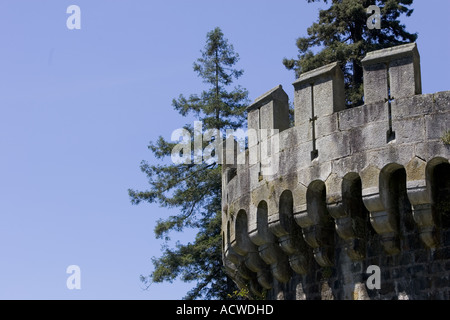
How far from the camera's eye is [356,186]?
14.0 metres

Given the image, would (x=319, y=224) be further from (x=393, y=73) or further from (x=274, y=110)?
(x=393, y=73)

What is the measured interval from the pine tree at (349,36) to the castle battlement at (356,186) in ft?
38.7

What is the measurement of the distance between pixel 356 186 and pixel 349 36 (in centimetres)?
1513

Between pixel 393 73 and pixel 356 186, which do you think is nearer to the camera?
pixel 393 73

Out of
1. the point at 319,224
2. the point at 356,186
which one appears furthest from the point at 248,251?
the point at 356,186

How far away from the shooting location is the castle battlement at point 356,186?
1342cm

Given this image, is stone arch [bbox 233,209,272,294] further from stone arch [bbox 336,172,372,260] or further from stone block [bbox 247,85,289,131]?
stone arch [bbox 336,172,372,260]

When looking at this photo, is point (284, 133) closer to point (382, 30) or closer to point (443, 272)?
point (443, 272)

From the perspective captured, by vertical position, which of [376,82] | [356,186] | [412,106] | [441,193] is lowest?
[441,193]

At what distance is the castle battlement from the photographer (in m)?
13.4

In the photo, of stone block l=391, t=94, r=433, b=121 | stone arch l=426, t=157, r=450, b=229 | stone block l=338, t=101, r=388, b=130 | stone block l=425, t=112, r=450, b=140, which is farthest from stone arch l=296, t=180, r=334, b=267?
stone block l=425, t=112, r=450, b=140

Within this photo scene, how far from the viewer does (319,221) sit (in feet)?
47.3
